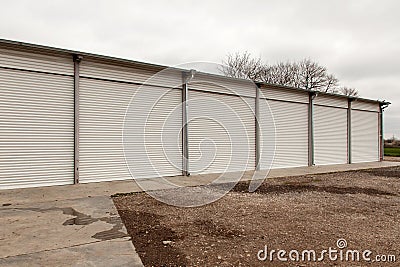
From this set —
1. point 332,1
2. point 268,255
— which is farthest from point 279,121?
point 268,255

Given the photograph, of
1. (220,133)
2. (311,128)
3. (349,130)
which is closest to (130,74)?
(220,133)

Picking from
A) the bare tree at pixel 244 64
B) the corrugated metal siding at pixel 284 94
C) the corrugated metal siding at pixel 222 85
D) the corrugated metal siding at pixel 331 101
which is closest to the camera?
the corrugated metal siding at pixel 222 85

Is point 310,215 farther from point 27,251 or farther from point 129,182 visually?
point 129,182

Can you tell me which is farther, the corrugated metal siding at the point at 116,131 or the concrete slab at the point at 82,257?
the corrugated metal siding at the point at 116,131

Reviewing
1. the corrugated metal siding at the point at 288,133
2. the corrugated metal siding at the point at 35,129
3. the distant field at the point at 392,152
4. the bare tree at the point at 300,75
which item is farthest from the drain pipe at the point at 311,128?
the distant field at the point at 392,152

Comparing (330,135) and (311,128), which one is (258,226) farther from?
(330,135)

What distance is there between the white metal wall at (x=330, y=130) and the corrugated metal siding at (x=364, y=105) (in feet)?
2.78

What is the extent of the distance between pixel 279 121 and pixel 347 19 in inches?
175

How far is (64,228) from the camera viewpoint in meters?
3.74

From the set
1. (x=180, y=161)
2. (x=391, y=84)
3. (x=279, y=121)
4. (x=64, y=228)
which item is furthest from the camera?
(x=391, y=84)

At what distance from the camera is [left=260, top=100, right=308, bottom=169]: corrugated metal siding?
39.7 ft

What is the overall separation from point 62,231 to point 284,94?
10.8 m

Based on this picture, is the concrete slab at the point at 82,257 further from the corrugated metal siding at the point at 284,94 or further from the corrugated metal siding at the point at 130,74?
the corrugated metal siding at the point at 284,94

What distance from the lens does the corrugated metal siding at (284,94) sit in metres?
11.9
